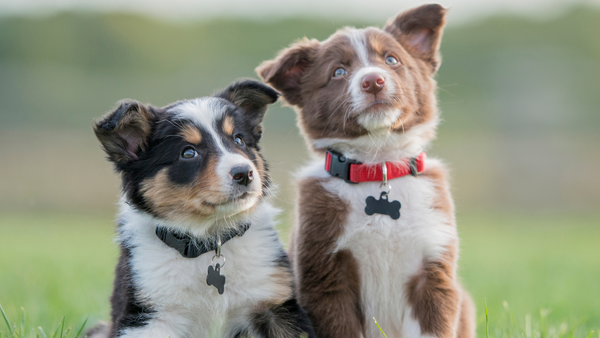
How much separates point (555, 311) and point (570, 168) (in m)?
10.6

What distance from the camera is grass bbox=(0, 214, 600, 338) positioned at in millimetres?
3965

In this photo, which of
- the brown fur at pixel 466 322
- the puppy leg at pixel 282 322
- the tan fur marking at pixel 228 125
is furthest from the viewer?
the brown fur at pixel 466 322

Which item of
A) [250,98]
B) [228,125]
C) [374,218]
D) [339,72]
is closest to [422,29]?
[339,72]

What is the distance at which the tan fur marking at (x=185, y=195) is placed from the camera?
3068mm

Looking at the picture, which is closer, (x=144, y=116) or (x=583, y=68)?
(x=144, y=116)

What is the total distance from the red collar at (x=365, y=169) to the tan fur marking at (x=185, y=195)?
2.65 ft

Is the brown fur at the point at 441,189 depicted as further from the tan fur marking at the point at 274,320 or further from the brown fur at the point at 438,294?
the tan fur marking at the point at 274,320

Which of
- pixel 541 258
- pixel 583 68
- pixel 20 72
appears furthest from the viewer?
pixel 583 68

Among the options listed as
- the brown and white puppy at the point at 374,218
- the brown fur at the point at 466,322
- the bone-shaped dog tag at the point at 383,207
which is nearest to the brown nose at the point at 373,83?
the brown and white puppy at the point at 374,218

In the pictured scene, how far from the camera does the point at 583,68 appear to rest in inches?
617

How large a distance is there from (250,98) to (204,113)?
0.45m

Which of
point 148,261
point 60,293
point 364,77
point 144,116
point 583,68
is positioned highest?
point 583,68

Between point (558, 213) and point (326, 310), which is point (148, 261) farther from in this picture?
point (558, 213)

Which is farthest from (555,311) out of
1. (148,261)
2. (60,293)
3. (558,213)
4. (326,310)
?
(558,213)
